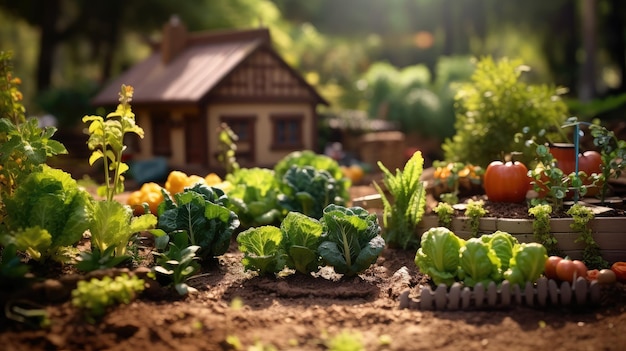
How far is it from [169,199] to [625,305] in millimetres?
3809

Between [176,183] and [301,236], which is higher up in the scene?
[176,183]

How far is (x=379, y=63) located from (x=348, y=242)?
747 inches

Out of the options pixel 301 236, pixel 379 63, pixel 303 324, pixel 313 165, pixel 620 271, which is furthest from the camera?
pixel 379 63

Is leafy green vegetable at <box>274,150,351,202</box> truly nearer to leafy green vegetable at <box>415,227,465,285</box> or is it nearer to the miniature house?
leafy green vegetable at <box>415,227,465,285</box>

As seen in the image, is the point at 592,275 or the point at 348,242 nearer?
the point at 592,275

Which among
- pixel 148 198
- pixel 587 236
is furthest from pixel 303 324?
pixel 148 198

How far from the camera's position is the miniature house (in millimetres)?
12055

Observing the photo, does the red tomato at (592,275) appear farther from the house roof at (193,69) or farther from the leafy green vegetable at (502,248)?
the house roof at (193,69)

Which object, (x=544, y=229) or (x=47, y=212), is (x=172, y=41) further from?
(x=544, y=229)

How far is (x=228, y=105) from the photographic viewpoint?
12234 millimetres

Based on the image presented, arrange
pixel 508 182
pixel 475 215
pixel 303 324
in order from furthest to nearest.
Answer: pixel 508 182
pixel 475 215
pixel 303 324

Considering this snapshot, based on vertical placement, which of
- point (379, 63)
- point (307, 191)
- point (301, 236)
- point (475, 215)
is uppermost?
point (379, 63)

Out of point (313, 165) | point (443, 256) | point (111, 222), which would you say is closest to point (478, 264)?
point (443, 256)

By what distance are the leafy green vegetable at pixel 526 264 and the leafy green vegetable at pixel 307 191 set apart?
2.77 m
